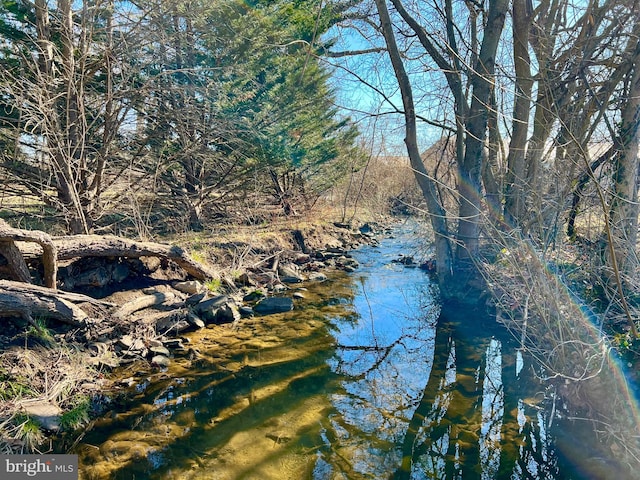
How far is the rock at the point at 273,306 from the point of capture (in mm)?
7523

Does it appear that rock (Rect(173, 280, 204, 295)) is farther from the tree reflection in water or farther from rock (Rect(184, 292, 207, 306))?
the tree reflection in water

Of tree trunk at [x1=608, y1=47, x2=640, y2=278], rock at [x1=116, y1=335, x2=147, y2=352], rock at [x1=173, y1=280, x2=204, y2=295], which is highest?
tree trunk at [x1=608, y1=47, x2=640, y2=278]

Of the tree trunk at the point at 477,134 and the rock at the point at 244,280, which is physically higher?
the tree trunk at the point at 477,134

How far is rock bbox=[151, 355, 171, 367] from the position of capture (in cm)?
518

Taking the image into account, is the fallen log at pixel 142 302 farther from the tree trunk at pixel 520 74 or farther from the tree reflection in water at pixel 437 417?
the tree trunk at pixel 520 74

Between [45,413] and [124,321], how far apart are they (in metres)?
1.85

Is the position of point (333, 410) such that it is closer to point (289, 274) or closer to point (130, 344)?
point (130, 344)

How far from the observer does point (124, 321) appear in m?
5.59

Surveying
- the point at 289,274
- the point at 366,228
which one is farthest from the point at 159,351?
the point at 366,228

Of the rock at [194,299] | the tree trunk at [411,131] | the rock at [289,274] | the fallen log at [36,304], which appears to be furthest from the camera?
the rock at [289,274]

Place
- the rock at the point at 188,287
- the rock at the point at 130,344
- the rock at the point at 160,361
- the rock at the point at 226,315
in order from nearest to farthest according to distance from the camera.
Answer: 1. the rock at the point at 160,361
2. the rock at the point at 130,344
3. the rock at the point at 226,315
4. the rock at the point at 188,287

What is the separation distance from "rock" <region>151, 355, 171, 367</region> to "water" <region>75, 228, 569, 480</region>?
12 cm

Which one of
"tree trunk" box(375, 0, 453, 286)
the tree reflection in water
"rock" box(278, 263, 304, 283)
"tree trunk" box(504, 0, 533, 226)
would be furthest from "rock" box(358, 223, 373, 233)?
the tree reflection in water

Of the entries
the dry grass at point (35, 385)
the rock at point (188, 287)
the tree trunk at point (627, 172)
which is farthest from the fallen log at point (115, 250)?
the tree trunk at point (627, 172)
